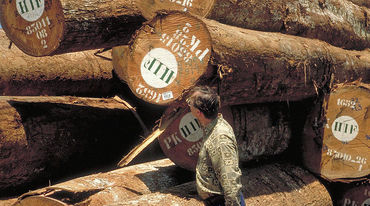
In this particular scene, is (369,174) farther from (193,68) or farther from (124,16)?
(124,16)

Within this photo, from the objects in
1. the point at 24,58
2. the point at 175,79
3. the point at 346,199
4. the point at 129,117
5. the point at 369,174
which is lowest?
the point at 346,199

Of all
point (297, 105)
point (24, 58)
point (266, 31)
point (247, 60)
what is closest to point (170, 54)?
point (247, 60)

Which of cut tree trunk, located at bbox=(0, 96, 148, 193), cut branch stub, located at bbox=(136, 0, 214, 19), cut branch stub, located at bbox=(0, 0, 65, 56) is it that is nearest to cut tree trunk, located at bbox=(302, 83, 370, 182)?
cut branch stub, located at bbox=(136, 0, 214, 19)

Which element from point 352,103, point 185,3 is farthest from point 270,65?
point 352,103

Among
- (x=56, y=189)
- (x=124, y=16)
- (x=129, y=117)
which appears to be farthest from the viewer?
(x=129, y=117)

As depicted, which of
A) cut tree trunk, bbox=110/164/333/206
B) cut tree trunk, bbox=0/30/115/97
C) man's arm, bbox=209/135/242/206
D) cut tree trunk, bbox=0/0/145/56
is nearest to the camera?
man's arm, bbox=209/135/242/206

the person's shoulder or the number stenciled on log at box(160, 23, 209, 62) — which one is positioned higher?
the number stenciled on log at box(160, 23, 209, 62)

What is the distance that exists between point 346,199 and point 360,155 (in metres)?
0.56

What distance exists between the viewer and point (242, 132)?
12.5 ft

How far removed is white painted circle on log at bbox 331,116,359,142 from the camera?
4.23 m

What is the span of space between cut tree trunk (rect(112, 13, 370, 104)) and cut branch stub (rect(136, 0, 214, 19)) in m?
0.24

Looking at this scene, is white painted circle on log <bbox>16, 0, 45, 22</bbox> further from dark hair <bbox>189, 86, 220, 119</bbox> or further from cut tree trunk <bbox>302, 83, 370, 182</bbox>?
cut tree trunk <bbox>302, 83, 370, 182</bbox>

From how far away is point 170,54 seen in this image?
9.78 feet

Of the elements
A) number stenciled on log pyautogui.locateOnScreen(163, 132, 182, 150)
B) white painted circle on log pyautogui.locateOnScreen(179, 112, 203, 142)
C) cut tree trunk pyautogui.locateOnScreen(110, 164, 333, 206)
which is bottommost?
cut tree trunk pyautogui.locateOnScreen(110, 164, 333, 206)
